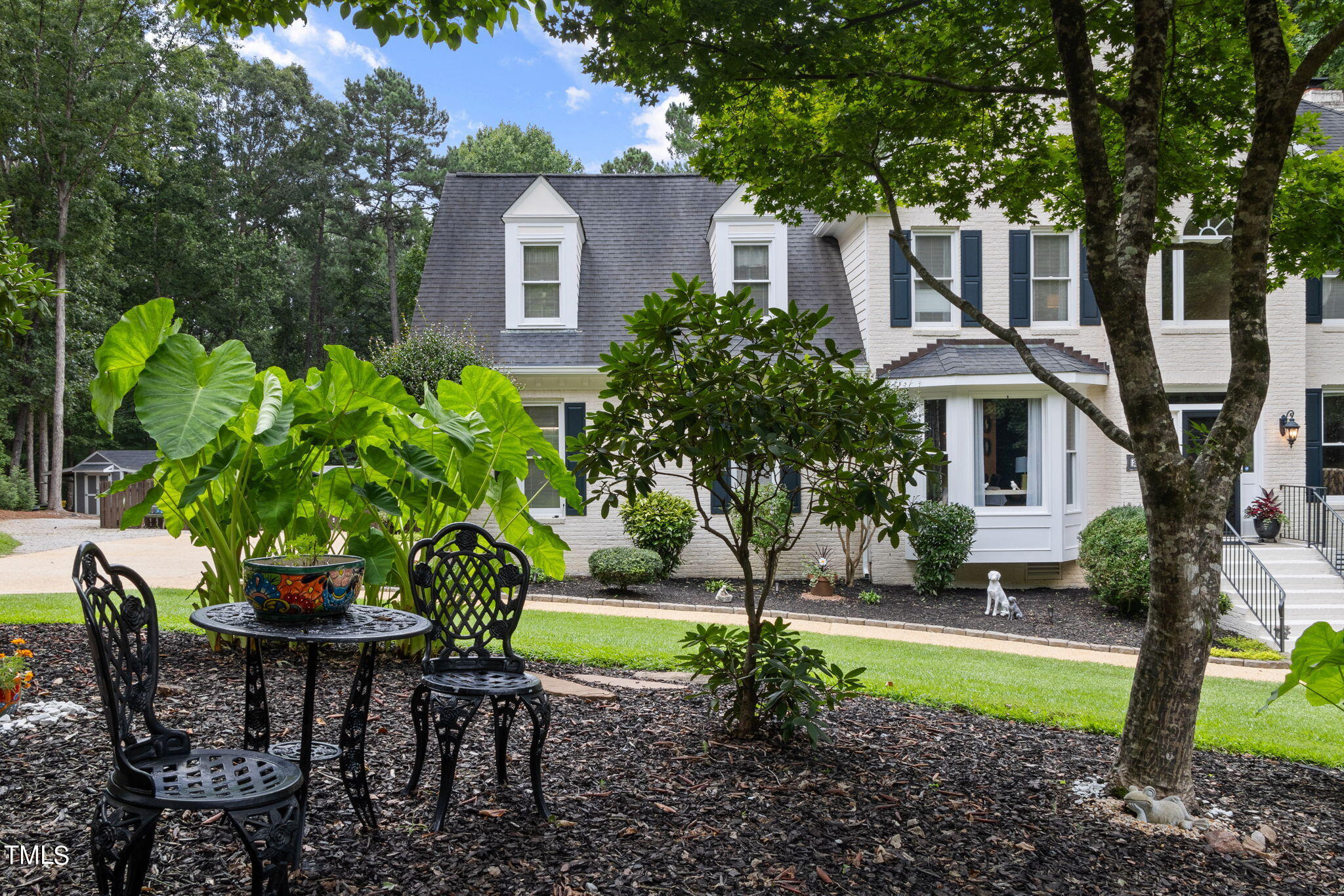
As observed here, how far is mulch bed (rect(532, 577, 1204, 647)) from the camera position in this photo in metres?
10.1

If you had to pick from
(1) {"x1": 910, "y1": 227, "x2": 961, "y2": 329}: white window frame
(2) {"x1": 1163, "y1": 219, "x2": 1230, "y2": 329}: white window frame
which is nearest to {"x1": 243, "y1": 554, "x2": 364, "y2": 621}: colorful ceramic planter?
(1) {"x1": 910, "y1": 227, "x2": 961, "y2": 329}: white window frame

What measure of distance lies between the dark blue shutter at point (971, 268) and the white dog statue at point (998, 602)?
14.0 feet

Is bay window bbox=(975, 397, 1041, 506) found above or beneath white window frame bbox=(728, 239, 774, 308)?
beneath

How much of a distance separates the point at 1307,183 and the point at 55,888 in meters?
6.40

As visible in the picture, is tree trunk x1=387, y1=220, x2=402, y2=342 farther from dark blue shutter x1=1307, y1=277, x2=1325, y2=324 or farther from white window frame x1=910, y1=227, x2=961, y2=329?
dark blue shutter x1=1307, y1=277, x2=1325, y2=324

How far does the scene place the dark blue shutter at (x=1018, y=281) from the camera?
42.5 ft

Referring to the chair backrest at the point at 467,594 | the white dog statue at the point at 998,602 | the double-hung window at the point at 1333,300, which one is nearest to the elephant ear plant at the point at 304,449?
the chair backrest at the point at 467,594

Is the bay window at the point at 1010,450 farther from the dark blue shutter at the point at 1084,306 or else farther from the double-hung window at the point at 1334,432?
the double-hung window at the point at 1334,432

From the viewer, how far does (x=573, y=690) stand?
4980 mm

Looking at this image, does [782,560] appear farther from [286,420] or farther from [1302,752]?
[286,420]

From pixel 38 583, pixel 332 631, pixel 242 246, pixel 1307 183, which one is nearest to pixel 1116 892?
pixel 332 631

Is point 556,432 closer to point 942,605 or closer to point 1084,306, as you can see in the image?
point 942,605

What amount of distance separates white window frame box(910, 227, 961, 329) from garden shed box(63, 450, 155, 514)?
22713 millimetres

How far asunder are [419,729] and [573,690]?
5.96ft
